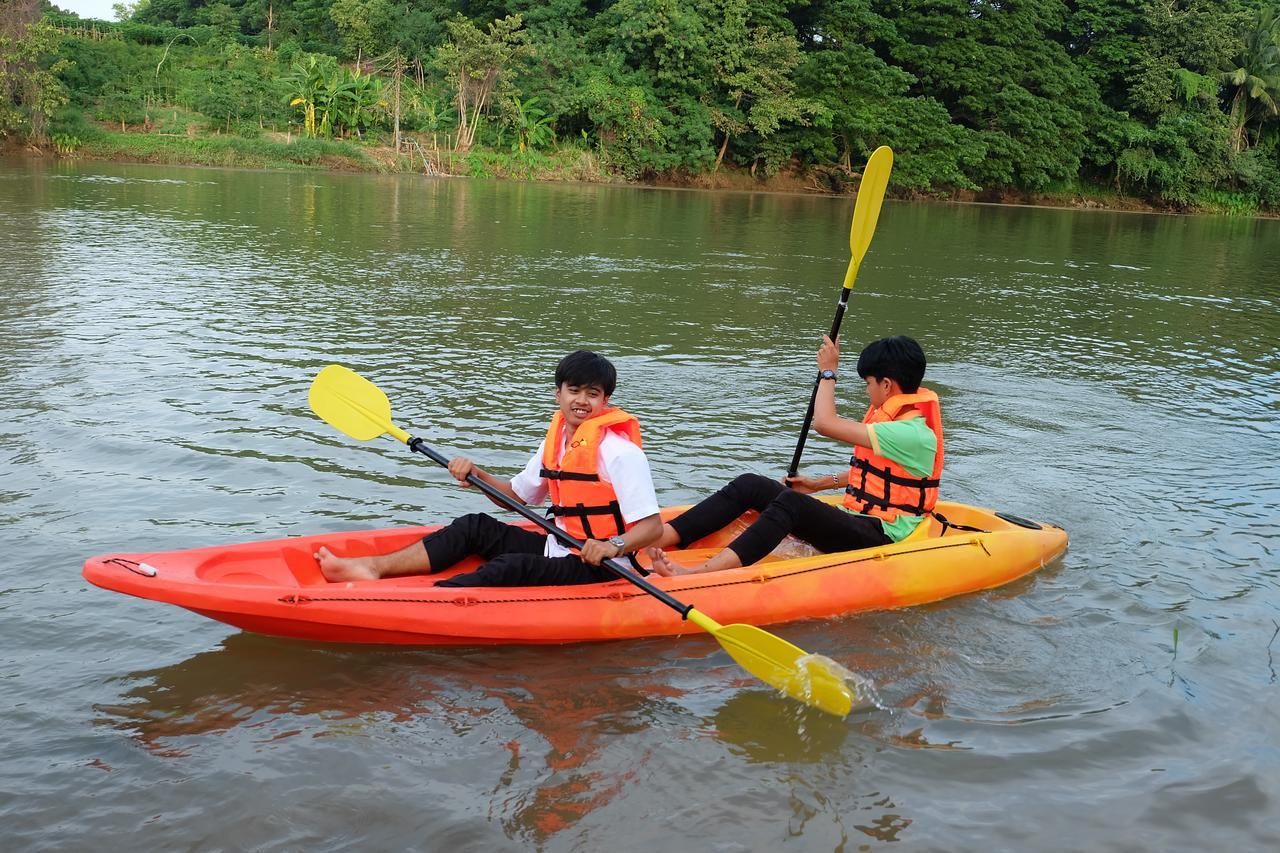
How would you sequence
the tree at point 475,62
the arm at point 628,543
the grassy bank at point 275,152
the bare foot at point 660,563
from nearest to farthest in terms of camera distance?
the arm at point 628,543, the bare foot at point 660,563, the grassy bank at point 275,152, the tree at point 475,62

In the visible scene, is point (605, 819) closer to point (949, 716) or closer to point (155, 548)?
point (949, 716)

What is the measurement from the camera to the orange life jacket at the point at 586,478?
13.0ft

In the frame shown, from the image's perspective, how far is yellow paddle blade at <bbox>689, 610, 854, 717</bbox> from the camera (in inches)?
142

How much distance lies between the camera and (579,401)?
392 centimetres

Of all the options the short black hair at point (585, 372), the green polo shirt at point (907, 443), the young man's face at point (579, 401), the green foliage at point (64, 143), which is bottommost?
the green polo shirt at point (907, 443)

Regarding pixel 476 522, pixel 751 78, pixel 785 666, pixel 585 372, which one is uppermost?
pixel 751 78

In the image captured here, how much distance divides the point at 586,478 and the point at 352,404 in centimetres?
124

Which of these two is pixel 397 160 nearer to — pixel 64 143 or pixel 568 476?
pixel 64 143

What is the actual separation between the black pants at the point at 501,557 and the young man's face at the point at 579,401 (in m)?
0.58

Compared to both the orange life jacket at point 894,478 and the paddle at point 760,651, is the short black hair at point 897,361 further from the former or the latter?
the paddle at point 760,651

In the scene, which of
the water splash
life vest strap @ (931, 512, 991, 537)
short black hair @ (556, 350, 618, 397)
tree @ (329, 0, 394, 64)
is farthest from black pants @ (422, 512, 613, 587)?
tree @ (329, 0, 394, 64)

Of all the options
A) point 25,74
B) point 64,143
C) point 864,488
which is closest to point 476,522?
point 864,488

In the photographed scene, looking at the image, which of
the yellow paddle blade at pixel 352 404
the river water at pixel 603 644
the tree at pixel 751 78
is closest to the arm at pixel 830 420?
the river water at pixel 603 644

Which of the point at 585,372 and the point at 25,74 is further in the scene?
the point at 25,74
